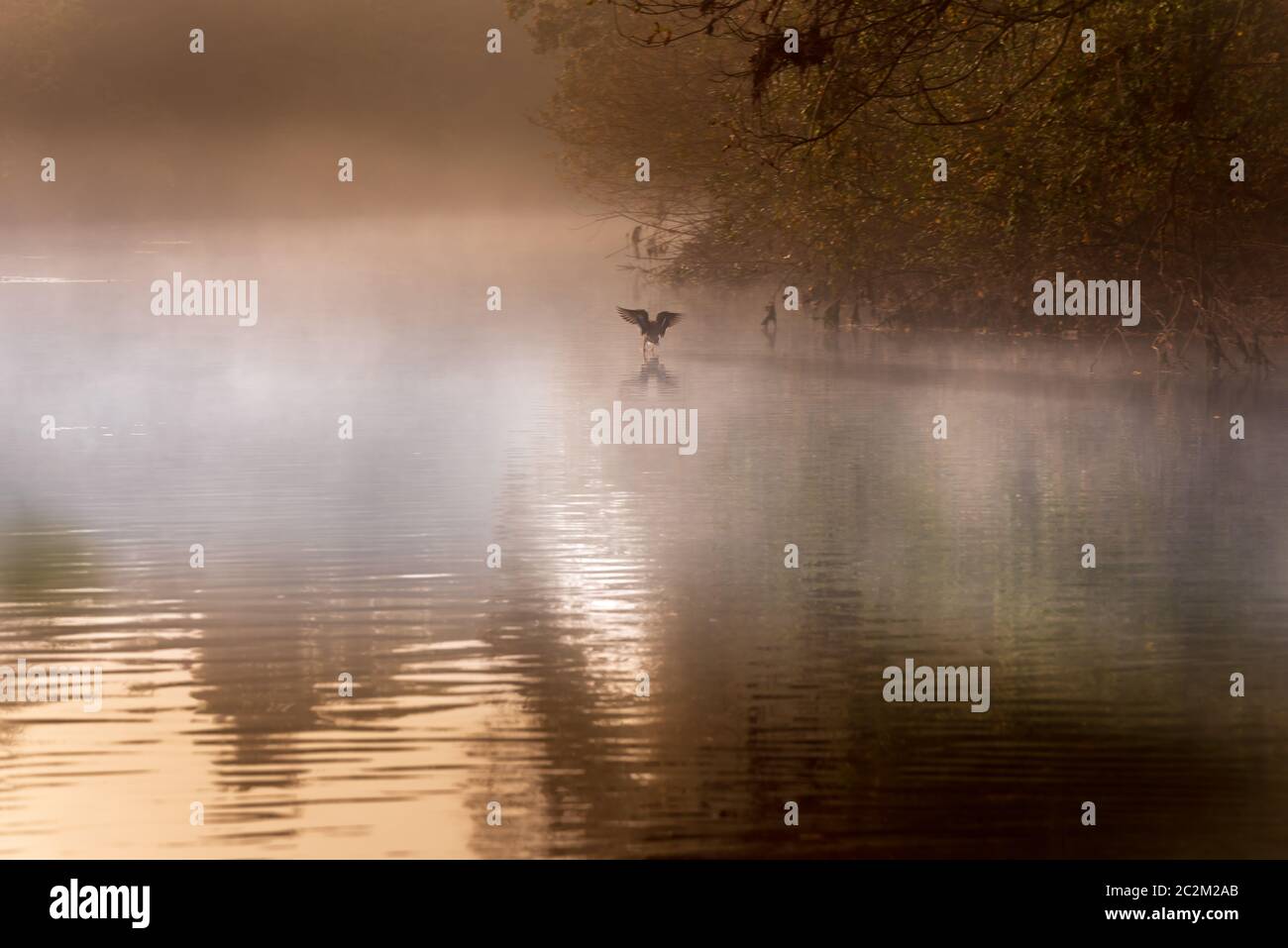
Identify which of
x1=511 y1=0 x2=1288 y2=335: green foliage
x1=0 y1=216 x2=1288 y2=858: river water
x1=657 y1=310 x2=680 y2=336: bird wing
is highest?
x1=511 y1=0 x2=1288 y2=335: green foliage

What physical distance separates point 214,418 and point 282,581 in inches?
512

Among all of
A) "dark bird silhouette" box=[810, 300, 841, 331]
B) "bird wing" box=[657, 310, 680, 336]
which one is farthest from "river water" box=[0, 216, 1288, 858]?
"dark bird silhouette" box=[810, 300, 841, 331]

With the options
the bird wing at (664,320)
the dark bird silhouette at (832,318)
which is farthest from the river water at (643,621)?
the dark bird silhouette at (832,318)

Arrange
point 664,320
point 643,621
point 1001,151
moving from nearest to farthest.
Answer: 1. point 643,621
2. point 1001,151
3. point 664,320

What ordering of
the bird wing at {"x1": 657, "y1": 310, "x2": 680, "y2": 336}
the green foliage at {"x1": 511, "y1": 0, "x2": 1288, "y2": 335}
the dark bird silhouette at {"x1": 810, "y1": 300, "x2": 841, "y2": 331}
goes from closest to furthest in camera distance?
the green foliage at {"x1": 511, "y1": 0, "x2": 1288, "y2": 335} < the bird wing at {"x1": 657, "y1": 310, "x2": 680, "y2": 336} < the dark bird silhouette at {"x1": 810, "y1": 300, "x2": 841, "y2": 331}

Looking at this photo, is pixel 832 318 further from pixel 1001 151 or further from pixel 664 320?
pixel 1001 151

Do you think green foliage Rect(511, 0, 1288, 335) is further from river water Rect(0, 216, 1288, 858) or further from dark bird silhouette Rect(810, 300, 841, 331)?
river water Rect(0, 216, 1288, 858)

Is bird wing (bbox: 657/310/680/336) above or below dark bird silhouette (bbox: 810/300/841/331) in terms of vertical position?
below

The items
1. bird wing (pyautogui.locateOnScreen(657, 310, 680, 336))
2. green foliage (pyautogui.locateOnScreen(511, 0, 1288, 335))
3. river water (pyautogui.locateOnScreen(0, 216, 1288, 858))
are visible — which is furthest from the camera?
bird wing (pyautogui.locateOnScreen(657, 310, 680, 336))

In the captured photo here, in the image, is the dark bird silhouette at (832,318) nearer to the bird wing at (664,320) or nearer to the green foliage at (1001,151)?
the green foliage at (1001,151)

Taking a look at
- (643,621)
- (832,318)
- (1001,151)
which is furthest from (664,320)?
(643,621)

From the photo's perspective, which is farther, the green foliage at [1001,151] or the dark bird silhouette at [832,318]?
the dark bird silhouette at [832,318]

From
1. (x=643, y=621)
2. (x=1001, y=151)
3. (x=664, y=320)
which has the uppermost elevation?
(x=1001, y=151)

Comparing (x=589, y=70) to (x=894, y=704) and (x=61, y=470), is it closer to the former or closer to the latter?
(x=61, y=470)
